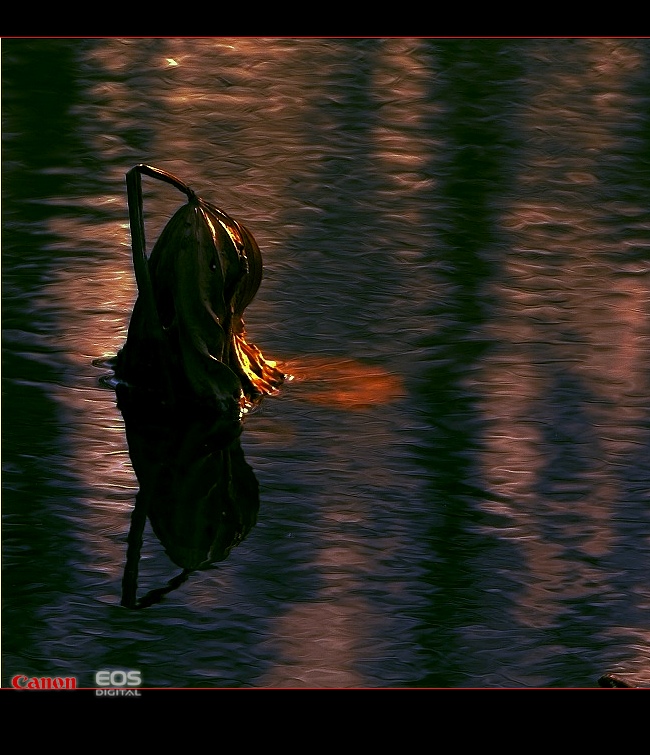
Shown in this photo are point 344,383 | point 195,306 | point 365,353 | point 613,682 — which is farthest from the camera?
point 365,353

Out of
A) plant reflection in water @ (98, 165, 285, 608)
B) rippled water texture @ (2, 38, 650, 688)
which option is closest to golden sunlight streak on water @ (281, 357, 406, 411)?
rippled water texture @ (2, 38, 650, 688)

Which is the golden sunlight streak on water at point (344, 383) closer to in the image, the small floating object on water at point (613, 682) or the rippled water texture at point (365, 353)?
the rippled water texture at point (365, 353)

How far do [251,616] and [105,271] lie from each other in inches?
155

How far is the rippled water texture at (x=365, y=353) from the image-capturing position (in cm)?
718

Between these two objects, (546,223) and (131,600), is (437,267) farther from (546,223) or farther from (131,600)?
(131,600)

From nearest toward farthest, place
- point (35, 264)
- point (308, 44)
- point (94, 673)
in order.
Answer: point (94, 673), point (35, 264), point (308, 44)

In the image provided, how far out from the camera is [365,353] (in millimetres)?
9766

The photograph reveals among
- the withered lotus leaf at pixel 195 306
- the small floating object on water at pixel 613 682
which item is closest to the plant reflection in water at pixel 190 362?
the withered lotus leaf at pixel 195 306

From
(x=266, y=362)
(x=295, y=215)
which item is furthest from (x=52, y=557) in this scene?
(x=295, y=215)

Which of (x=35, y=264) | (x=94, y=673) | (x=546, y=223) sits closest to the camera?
(x=94, y=673)

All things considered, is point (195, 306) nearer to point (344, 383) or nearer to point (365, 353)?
point (344, 383)

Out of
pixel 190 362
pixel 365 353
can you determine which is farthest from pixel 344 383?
pixel 190 362

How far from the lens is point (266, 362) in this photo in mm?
9352

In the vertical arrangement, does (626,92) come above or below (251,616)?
above
